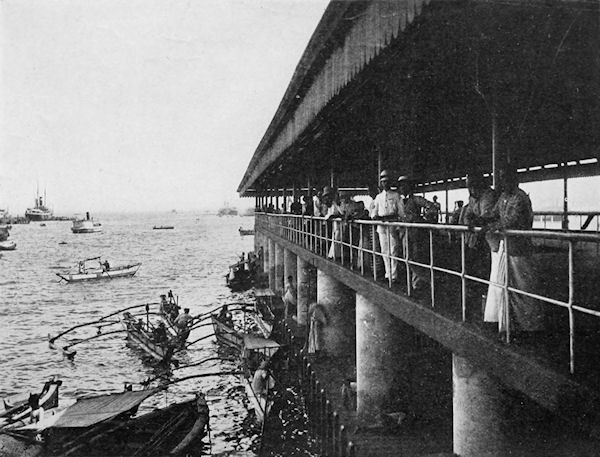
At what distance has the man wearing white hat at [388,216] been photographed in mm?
9555

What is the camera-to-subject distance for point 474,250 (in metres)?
9.38

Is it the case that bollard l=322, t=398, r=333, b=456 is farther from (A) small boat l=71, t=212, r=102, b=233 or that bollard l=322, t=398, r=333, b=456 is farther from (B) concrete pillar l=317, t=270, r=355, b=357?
(A) small boat l=71, t=212, r=102, b=233

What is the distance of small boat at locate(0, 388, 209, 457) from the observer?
12.0 m

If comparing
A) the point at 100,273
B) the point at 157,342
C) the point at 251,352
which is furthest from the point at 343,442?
the point at 100,273

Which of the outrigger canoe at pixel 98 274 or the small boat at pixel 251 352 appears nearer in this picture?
the small boat at pixel 251 352

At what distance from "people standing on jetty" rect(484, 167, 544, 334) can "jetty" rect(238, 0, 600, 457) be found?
0.15ft

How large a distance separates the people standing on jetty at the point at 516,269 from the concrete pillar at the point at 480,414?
0.89m

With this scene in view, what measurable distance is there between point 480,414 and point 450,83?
5.33 meters

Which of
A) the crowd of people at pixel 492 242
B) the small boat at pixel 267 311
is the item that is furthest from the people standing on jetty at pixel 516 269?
the small boat at pixel 267 311

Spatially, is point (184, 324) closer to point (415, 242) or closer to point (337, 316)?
point (337, 316)

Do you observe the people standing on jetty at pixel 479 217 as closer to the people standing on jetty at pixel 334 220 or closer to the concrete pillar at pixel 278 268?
the people standing on jetty at pixel 334 220

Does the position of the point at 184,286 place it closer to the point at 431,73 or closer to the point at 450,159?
the point at 450,159

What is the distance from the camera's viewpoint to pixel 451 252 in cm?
1134

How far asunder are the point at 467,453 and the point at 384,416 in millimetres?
3911
